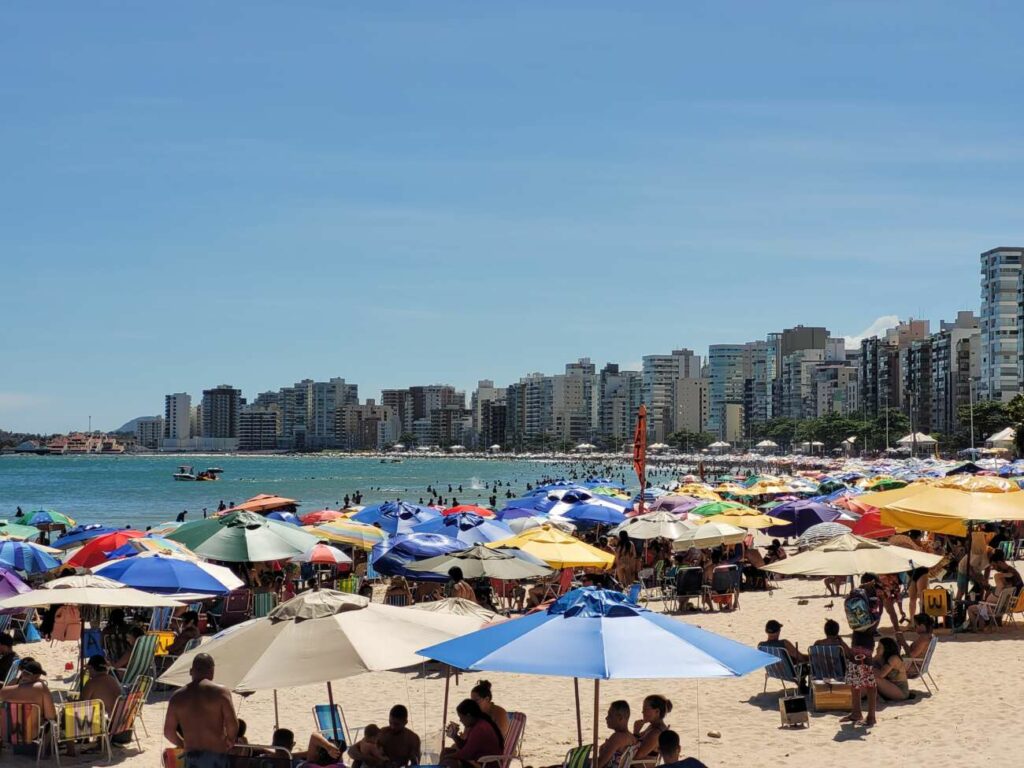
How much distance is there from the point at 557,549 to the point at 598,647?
9059 mm

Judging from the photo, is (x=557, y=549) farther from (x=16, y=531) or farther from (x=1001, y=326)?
(x=1001, y=326)

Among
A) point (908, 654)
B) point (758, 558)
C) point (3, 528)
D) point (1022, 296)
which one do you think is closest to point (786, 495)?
point (758, 558)

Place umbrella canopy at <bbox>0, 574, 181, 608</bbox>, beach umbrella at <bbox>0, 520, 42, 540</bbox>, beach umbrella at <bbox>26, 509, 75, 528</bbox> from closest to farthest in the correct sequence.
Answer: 1. umbrella canopy at <bbox>0, 574, 181, 608</bbox>
2. beach umbrella at <bbox>0, 520, 42, 540</bbox>
3. beach umbrella at <bbox>26, 509, 75, 528</bbox>

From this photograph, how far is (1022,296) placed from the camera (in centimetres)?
10869

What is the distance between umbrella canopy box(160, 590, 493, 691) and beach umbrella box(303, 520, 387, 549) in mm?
11403

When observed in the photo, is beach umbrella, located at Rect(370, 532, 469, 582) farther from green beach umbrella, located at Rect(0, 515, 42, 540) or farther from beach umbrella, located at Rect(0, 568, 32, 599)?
green beach umbrella, located at Rect(0, 515, 42, 540)

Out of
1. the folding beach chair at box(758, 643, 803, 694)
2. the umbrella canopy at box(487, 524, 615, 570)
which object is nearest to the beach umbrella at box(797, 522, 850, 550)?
the umbrella canopy at box(487, 524, 615, 570)

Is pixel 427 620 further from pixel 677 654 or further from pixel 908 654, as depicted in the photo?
pixel 908 654

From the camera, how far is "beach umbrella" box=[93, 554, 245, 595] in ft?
39.7

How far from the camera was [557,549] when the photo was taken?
612 inches

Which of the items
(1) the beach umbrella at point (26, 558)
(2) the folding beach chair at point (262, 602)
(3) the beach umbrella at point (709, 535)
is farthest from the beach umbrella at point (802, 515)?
(1) the beach umbrella at point (26, 558)

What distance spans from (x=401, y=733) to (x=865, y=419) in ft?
474

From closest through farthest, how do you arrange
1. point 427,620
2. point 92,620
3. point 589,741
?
point 427,620 → point 589,741 → point 92,620

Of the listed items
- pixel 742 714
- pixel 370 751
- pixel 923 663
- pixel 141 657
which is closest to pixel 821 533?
pixel 923 663
